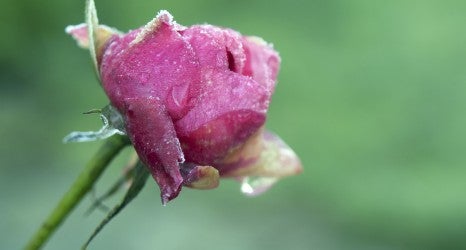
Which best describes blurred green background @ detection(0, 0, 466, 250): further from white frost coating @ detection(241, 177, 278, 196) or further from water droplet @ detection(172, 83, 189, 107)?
water droplet @ detection(172, 83, 189, 107)

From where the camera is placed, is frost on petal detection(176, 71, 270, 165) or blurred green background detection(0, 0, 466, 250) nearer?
frost on petal detection(176, 71, 270, 165)

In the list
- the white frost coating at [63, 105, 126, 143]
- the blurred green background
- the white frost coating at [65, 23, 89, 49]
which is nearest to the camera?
the white frost coating at [63, 105, 126, 143]

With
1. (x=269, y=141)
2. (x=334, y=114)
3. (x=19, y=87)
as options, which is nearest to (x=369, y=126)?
(x=334, y=114)

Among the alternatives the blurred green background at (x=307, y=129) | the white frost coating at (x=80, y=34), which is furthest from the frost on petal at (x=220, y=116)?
the blurred green background at (x=307, y=129)

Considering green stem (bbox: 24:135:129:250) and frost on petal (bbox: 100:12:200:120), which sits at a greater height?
frost on petal (bbox: 100:12:200:120)

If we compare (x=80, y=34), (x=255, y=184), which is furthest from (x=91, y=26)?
(x=255, y=184)

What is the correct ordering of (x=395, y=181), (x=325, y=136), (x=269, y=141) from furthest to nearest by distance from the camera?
(x=325, y=136), (x=395, y=181), (x=269, y=141)

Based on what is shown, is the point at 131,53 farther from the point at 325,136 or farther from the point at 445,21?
the point at 445,21

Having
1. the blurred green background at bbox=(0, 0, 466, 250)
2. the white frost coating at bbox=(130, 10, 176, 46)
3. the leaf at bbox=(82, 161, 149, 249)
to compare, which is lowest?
the blurred green background at bbox=(0, 0, 466, 250)

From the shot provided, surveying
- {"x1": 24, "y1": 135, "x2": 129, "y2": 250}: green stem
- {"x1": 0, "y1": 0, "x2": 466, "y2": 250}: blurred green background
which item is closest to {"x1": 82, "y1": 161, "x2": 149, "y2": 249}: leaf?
{"x1": 24, "y1": 135, "x2": 129, "y2": 250}: green stem
